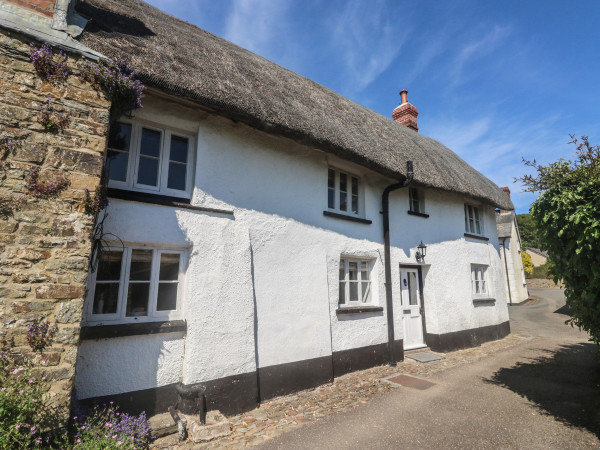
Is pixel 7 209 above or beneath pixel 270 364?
above

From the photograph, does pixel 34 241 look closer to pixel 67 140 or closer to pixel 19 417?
pixel 67 140

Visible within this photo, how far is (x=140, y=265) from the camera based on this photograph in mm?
4348

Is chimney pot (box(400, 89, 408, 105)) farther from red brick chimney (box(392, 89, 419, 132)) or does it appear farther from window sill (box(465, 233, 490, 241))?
window sill (box(465, 233, 490, 241))

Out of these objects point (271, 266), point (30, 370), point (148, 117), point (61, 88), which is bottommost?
point (30, 370)

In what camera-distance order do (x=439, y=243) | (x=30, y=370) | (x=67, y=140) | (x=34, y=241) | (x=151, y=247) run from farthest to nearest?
(x=439, y=243)
(x=151, y=247)
(x=67, y=140)
(x=34, y=241)
(x=30, y=370)

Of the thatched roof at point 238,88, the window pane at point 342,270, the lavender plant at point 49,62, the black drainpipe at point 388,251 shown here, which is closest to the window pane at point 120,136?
the thatched roof at point 238,88

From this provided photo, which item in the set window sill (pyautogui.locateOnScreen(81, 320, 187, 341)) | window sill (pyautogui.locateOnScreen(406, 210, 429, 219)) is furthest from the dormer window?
window sill (pyautogui.locateOnScreen(81, 320, 187, 341))

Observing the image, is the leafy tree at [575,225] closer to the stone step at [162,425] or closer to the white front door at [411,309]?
the white front door at [411,309]

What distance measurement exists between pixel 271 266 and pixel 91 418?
120 inches

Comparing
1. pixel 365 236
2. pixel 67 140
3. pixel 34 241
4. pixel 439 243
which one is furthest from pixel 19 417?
pixel 439 243

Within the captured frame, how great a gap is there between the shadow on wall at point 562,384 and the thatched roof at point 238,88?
4.64 meters

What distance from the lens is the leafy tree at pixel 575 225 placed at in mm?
3992

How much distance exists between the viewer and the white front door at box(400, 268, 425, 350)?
8109 mm

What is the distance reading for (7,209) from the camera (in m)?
3.05
